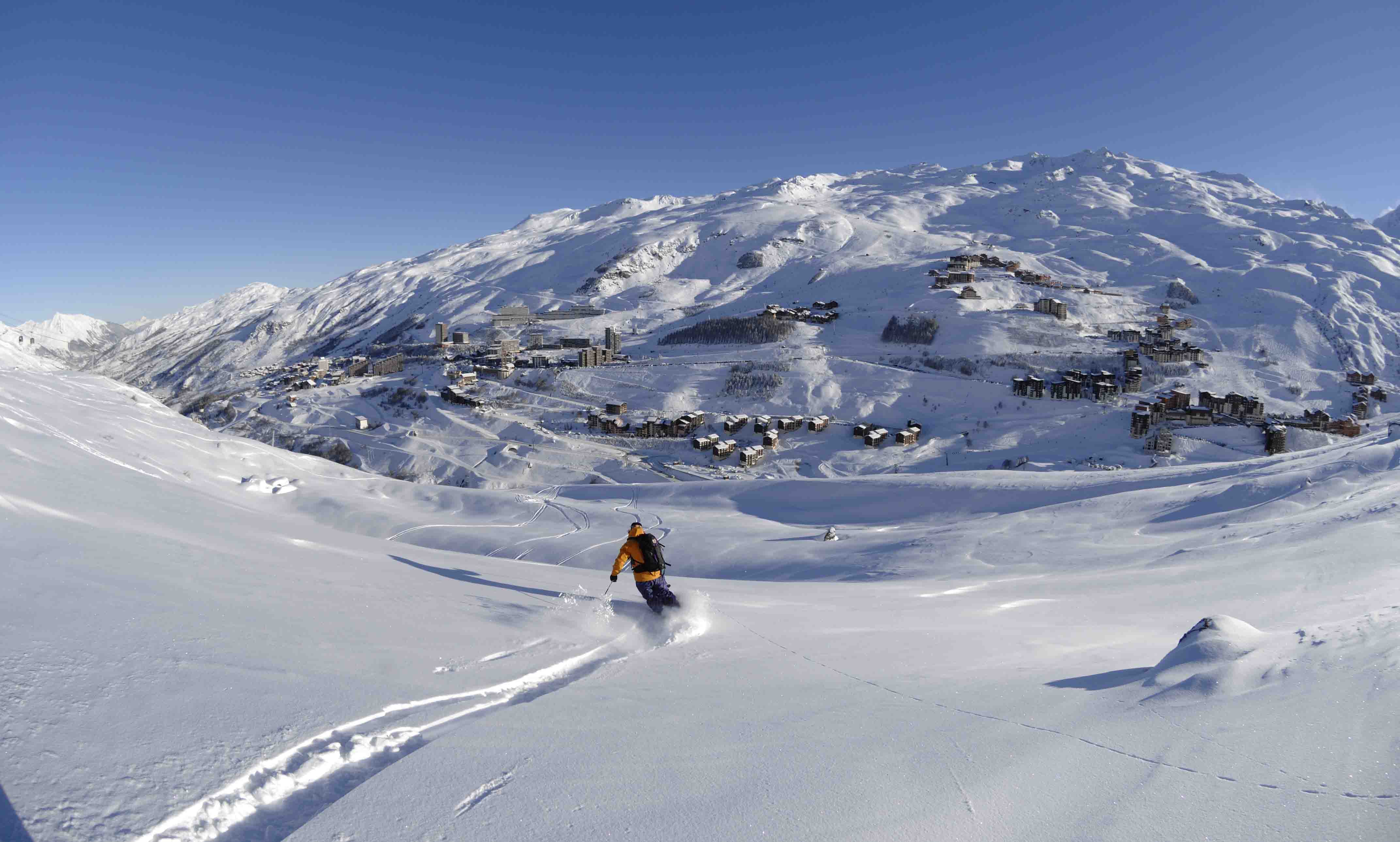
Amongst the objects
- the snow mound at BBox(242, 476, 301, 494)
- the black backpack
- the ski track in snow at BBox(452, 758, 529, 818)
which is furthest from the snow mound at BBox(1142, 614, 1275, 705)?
the snow mound at BBox(242, 476, 301, 494)

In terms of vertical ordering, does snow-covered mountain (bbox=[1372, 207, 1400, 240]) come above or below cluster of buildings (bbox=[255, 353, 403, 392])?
above

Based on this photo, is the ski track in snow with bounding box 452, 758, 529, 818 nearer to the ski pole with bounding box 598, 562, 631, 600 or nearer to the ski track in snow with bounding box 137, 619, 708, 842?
the ski track in snow with bounding box 137, 619, 708, 842

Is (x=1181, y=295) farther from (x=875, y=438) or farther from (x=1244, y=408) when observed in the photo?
(x=875, y=438)

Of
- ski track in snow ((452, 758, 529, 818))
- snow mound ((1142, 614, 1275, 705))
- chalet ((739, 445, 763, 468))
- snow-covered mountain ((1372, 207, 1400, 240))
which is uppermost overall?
snow-covered mountain ((1372, 207, 1400, 240))

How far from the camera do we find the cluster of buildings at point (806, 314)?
63.4 metres

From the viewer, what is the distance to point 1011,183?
132625mm

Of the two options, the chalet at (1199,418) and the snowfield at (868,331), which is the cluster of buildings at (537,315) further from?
the chalet at (1199,418)

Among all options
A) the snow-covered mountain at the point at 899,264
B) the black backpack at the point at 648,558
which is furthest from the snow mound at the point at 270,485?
the snow-covered mountain at the point at 899,264

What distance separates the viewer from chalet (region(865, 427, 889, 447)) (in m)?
36.2

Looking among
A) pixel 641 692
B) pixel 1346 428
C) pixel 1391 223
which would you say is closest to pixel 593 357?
pixel 1346 428

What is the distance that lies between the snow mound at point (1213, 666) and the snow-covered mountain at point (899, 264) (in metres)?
50.2

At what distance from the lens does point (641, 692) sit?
11.5 feet

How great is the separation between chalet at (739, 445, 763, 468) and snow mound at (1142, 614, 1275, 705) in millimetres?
31124

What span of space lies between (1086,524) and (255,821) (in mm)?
11546
